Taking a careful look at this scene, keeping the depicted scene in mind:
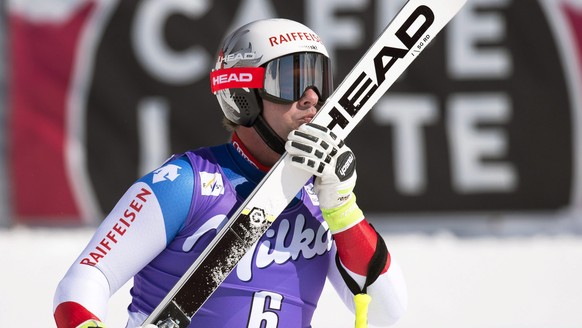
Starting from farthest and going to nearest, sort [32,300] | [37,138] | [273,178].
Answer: [37,138], [32,300], [273,178]

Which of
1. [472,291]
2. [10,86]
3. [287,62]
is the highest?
[10,86]

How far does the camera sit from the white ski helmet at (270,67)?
279 centimetres

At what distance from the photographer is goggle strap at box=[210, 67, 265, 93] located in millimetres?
2807

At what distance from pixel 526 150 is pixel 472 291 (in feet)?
5.18

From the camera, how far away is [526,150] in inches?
250

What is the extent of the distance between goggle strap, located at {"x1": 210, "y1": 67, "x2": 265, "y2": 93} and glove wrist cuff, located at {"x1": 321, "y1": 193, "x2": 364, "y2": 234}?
378 mm

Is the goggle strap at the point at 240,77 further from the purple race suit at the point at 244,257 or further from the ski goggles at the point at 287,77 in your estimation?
the purple race suit at the point at 244,257

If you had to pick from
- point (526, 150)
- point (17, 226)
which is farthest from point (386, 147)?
point (17, 226)

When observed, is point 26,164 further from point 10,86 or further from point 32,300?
point 32,300

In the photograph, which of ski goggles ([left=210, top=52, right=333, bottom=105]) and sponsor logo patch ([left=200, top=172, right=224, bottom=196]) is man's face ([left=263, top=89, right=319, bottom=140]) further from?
sponsor logo patch ([left=200, top=172, right=224, bottom=196])

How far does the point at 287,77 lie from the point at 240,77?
0.43ft

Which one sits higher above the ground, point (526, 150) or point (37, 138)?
point (37, 138)

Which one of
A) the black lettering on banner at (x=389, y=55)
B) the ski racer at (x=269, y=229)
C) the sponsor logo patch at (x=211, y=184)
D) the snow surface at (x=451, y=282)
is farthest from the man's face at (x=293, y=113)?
Answer: the snow surface at (x=451, y=282)

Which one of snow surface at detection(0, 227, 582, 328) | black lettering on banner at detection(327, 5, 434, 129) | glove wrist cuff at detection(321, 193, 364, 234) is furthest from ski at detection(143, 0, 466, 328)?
snow surface at detection(0, 227, 582, 328)
